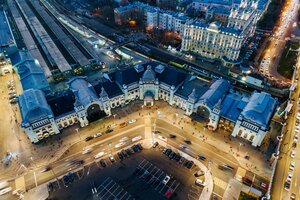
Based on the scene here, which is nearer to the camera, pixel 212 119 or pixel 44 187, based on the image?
pixel 44 187

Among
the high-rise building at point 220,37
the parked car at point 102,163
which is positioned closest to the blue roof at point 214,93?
the high-rise building at point 220,37

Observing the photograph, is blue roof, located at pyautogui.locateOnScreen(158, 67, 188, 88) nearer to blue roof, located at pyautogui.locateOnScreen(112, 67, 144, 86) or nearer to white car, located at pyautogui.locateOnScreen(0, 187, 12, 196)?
blue roof, located at pyautogui.locateOnScreen(112, 67, 144, 86)

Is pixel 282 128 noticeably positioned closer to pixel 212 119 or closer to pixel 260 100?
pixel 260 100

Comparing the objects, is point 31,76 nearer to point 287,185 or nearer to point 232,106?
point 232,106

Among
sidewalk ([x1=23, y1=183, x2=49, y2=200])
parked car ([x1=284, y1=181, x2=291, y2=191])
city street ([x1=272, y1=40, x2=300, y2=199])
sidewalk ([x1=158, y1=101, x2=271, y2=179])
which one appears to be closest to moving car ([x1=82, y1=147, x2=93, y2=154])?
sidewalk ([x1=23, y1=183, x2=49, y2=200])

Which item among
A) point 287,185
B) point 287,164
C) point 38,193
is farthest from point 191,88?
point 38,193

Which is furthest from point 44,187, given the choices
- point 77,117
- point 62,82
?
point 62,82
